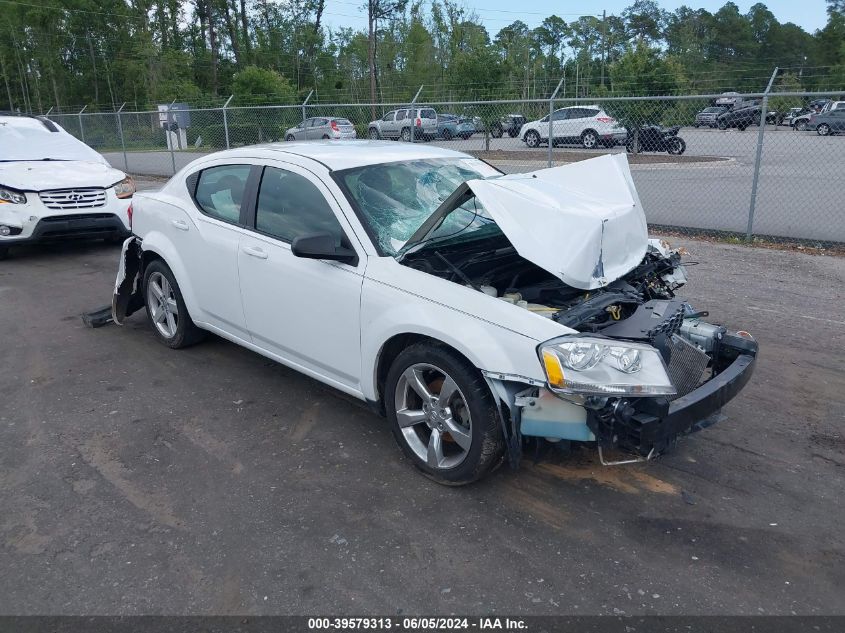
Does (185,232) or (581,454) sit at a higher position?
(185,232)

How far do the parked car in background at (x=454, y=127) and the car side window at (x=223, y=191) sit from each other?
12245 mm

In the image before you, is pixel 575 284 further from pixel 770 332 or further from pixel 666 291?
pixel 770 332

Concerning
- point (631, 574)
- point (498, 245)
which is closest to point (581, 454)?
point (631, 574)

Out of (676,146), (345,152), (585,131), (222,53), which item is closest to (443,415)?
(345,152)

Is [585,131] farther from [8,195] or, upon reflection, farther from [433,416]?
[433,416]

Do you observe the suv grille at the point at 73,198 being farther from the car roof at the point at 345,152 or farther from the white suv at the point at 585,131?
the white suv at the point at 585,131

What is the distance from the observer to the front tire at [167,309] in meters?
5.39

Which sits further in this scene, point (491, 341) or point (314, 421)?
point (314, 421)

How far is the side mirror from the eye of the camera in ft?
12.2

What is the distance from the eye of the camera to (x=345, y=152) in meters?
4.61

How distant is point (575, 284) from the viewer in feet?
11.5

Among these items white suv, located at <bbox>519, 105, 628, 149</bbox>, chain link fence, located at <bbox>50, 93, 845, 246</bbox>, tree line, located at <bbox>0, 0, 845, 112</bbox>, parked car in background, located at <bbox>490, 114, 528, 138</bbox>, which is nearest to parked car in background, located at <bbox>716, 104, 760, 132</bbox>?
chain link fence, located at <bbox>50, 93, 845, 246</bbox>

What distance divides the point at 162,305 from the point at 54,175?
4.64 meters

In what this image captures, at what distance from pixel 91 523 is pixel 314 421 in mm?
1425
